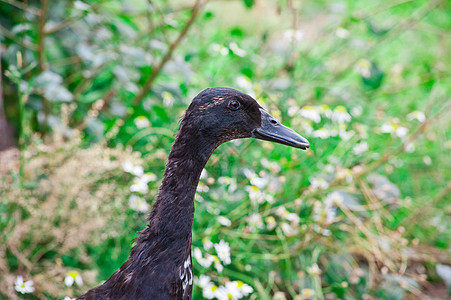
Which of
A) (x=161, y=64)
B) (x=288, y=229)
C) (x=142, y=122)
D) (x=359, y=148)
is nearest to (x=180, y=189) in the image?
(x=288, y=229)

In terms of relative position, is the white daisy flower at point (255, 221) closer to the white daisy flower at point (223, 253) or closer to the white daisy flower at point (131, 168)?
the white daisy flower at point (223, 253)

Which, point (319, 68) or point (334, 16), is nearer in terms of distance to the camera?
point (319, 68)

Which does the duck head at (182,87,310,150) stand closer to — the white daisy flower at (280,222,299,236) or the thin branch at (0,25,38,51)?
the white daisy flower at (280,222,299,236)

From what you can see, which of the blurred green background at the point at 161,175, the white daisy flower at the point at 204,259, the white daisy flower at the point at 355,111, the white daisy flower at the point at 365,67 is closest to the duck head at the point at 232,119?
the blurred green background at the point at 161,175

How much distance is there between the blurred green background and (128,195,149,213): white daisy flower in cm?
1

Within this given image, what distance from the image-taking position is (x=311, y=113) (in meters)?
2.32

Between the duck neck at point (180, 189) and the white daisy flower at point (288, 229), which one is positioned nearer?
the duck neck at point (180, 189)

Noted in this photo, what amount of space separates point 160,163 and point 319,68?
3.80ft

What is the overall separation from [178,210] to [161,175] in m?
0.84

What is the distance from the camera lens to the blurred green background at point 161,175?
2232 mm

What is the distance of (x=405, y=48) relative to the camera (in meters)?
4.43

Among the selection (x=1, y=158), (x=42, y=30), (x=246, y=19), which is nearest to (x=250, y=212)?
(x=1, y=158)

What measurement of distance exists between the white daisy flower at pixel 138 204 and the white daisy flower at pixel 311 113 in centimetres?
80

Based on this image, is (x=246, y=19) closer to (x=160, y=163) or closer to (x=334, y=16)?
(x=334, y=16)
